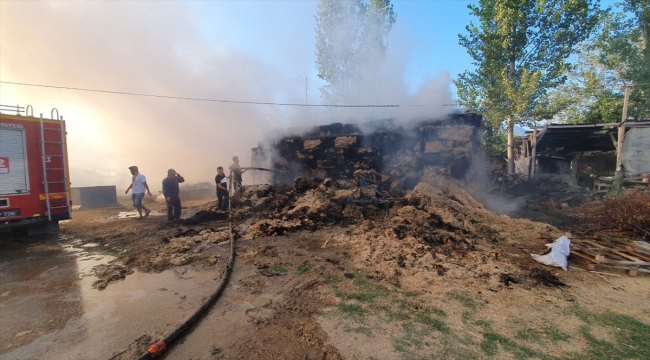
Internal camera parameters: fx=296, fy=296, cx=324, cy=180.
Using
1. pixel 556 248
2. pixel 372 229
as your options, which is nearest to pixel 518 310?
pixel 556 248

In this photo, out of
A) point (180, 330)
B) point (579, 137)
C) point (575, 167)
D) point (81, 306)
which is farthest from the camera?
point (575, 167)

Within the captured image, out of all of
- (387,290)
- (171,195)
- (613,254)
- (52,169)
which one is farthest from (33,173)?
(613,254)

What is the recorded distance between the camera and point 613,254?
16.0 ft

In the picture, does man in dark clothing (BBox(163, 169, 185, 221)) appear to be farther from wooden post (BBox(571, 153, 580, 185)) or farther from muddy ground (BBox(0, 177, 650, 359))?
wooden post (BBox(571, 153, 580, 185))

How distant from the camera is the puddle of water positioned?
9.24 feet

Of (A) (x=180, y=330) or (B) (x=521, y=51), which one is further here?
(B) (x=521, y=51)

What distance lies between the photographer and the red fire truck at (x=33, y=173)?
6.04m

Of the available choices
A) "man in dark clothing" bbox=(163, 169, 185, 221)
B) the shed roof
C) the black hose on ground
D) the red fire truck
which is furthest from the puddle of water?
the shed roof

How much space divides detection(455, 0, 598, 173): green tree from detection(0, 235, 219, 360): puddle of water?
16.2 metres

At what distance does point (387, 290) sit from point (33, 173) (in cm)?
781

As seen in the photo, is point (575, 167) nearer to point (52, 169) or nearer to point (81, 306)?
point (81, 306)

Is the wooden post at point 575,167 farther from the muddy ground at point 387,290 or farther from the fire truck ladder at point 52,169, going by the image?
the fire truck ladder at point 52,169

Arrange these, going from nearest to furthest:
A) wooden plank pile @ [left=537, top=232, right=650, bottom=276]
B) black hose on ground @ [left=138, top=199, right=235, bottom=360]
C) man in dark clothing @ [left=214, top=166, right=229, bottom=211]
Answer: black hose on ground @ [left=138, top=199, right=235, bottom=360] < wooden plank pile @ [left=537, top=232, right=650, bottom=276] < man in dark clothing @ [left=214, top=166, right=229, bottom=211]

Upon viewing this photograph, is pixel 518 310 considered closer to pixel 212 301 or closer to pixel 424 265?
pixel 424 265
